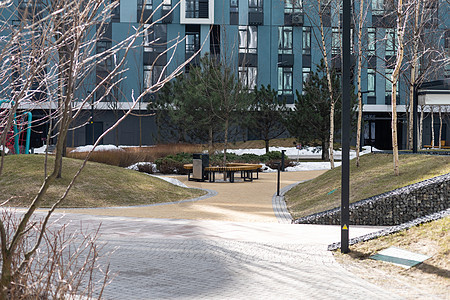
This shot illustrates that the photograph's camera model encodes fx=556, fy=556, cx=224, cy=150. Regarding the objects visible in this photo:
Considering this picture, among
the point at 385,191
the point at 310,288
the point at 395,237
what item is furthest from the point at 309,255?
the point at 385,191

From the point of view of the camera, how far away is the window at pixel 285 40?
4888 cm

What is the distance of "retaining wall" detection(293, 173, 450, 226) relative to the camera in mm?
11211

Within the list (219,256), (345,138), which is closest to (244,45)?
(345,138)

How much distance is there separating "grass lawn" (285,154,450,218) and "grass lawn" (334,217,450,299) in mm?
4198

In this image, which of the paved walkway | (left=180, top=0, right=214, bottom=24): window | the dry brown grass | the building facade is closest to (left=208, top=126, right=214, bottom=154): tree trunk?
the dry brown grass

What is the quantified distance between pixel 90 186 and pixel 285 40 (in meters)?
35.1

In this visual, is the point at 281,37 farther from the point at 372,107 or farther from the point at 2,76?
the point at 2,76

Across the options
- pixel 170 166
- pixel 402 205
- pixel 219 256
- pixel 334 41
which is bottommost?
pixel 170 166

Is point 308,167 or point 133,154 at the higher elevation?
point 133,154

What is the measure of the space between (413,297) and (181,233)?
5.28m

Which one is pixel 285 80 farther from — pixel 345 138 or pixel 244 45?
pixel 345 138

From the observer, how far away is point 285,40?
4906 cm

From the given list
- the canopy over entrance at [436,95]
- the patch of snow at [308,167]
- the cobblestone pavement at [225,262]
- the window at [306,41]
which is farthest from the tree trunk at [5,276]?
the window at [306,41]

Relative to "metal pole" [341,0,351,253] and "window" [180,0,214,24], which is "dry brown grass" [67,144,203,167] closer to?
"window" [180,0,214,24]
